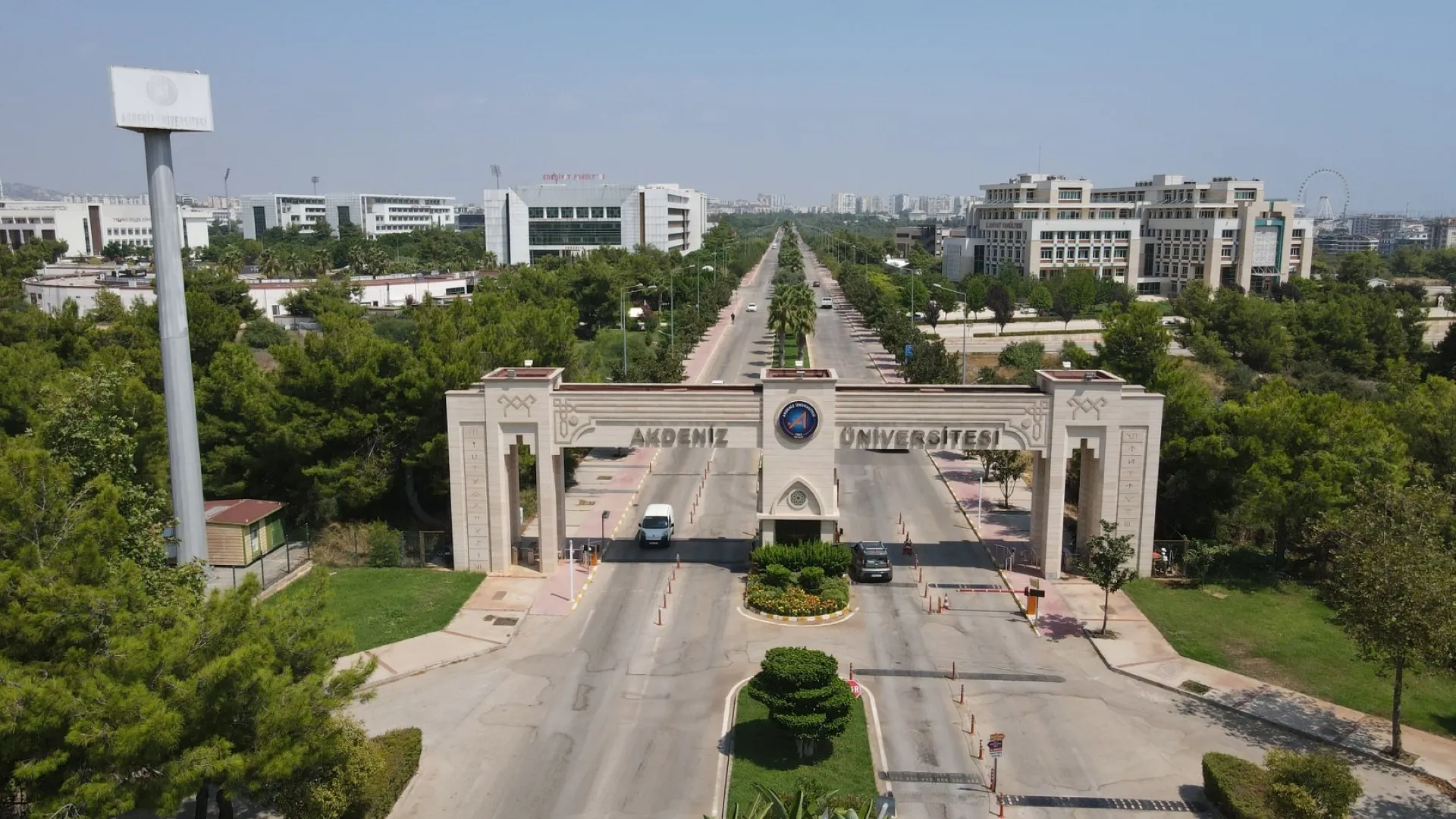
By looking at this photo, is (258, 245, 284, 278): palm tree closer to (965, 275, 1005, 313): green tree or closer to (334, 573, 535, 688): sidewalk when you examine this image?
(965, 275, 1005, 313): green tree

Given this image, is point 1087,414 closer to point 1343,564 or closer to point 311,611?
point 1343,564

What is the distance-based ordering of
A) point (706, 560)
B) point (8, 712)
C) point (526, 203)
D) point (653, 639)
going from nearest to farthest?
1. point (8, 712)
2. point (653, 639)
3. point (706, 560)
4. point (526, 203)

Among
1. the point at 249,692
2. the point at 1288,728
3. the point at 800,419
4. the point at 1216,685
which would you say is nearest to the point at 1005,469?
the point at 800,419

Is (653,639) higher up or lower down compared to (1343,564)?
lower down

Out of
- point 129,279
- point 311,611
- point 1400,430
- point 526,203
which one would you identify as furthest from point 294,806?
point 526,203

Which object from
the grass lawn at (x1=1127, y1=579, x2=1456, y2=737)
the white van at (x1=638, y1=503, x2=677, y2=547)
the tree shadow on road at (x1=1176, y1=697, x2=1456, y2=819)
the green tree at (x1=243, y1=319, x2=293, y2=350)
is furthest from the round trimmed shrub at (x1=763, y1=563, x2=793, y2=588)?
the green tree at (x1=243, y1=319, x2=293, y2=350)

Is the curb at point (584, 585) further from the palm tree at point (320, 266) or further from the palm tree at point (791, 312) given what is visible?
the palm tree at point (320, 266)
